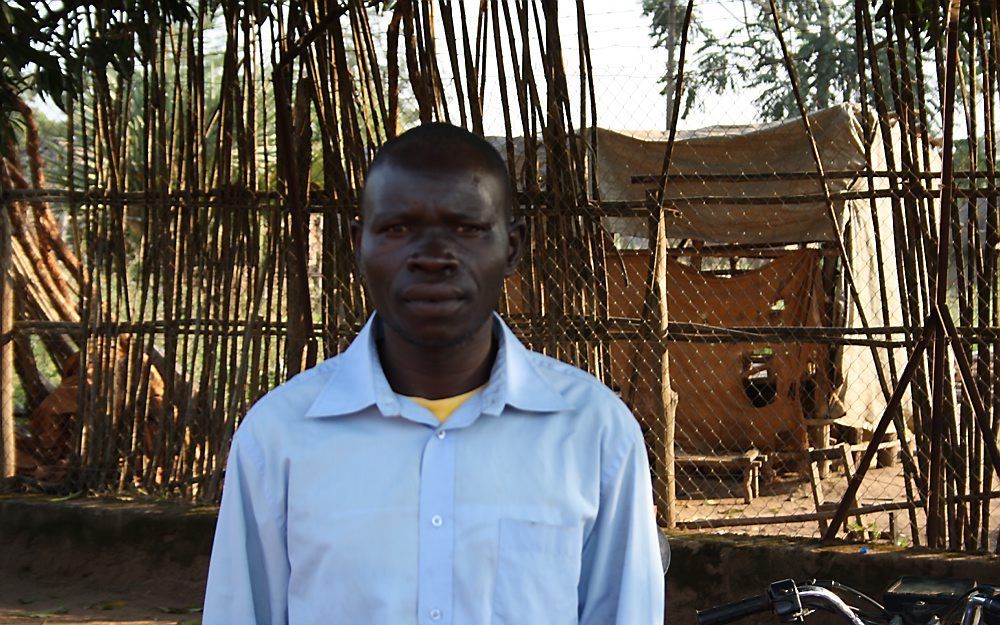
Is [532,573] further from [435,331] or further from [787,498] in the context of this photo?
[787,498]

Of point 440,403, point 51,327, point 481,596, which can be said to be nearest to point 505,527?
point 481,596

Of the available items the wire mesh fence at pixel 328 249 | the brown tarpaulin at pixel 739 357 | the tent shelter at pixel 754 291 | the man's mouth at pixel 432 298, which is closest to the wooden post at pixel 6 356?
the wire mesh fence at pixel 328 249

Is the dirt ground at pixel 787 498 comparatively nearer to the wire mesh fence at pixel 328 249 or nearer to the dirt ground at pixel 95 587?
the wire mesh fence at pixel 328 249

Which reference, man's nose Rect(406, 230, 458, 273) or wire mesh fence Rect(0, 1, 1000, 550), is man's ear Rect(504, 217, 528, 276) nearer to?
man's nose Rect(406, 230, 458, 273)

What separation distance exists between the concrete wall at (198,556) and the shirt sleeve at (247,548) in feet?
10.9

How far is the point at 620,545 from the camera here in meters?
1.62

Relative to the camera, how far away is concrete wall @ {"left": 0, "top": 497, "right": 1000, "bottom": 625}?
4.50 metres

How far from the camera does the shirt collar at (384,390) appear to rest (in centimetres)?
161

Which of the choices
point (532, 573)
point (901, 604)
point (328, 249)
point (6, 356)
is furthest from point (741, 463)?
point (532, 573)

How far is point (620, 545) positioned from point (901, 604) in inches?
34.9

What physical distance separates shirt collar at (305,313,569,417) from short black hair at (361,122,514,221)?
24 cm

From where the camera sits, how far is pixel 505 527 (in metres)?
1.56

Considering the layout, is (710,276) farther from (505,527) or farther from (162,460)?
(505,527)

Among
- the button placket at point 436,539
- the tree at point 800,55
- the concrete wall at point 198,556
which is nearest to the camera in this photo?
the button placket at point 436,539
